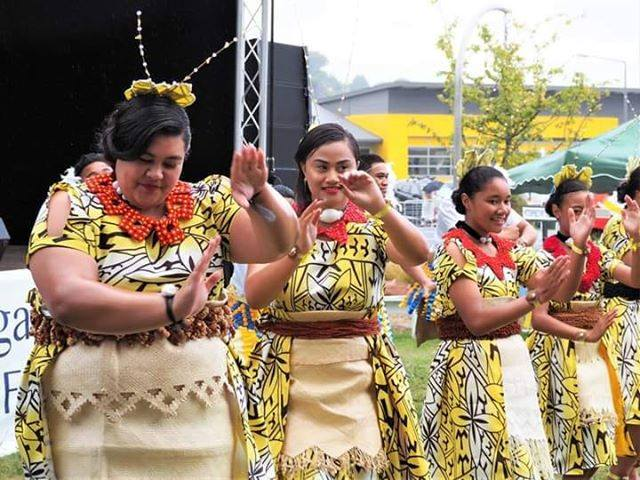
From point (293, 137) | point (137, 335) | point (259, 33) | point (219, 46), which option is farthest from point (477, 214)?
point (293, 137)

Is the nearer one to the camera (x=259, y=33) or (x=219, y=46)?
(x=259, y=33)

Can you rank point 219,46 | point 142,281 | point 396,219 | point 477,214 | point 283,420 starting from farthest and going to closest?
point 219,46 → point 477,214 → point 283,420 → point 396,219 → point 142,281

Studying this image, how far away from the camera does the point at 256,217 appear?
307 centimetres

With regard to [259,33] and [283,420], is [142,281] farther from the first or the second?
[259,33]

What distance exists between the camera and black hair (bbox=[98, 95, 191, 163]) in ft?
9.92

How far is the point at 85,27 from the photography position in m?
11.3

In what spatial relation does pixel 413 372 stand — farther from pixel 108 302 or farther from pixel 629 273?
pixel 108 302

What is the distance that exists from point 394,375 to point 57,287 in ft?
6.02

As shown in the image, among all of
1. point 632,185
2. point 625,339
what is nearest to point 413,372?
point 625,339

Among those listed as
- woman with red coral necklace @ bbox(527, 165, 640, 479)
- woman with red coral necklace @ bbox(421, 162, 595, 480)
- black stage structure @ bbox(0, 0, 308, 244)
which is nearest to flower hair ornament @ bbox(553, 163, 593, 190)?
woman with red coral necklace @ bbox(527, 165, 640, 479)

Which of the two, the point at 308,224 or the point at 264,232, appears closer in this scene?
the point at 264,232

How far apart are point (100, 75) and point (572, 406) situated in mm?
6972

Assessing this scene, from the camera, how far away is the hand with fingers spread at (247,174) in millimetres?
2955

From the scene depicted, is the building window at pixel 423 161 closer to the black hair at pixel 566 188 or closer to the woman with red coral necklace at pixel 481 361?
the black hair at pixel 566 188
